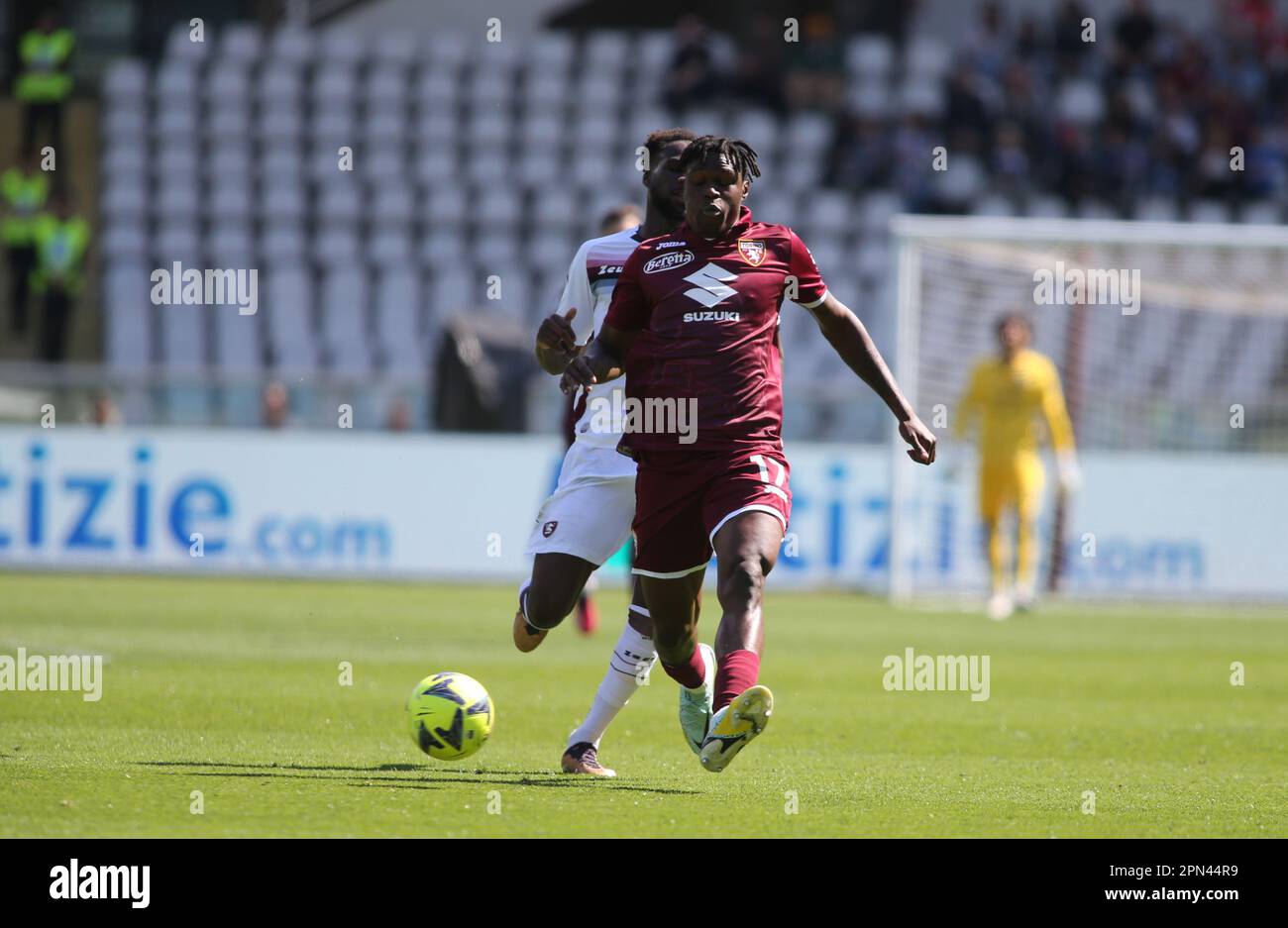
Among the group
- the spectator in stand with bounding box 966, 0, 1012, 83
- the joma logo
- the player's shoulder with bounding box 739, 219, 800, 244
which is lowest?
the joma logo

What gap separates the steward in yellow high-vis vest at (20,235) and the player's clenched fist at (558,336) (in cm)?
1752

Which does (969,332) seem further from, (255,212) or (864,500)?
(255,212)

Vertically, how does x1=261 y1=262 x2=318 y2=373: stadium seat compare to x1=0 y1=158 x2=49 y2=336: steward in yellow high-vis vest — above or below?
below

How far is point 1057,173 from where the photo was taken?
24422mm

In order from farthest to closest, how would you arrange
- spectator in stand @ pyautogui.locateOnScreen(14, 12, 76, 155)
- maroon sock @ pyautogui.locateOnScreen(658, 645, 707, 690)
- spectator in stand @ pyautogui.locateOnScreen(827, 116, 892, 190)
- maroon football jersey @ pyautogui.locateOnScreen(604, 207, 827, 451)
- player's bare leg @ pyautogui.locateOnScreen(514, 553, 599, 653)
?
spectator in stand @ pyautogui.locateOnScreen(827, 116, 892, 190)
spectator in stand @ pyautogui.locateOnScreen(14, 12, 76, 155)
player's bare leg @ pyautogui.locateOnScreen(514, 553, 599, 653)
maroon sock @ pyautogui.locateOnScreen(658, 645, 707, 690)
maroon football jersey @ pyautogui.locateOnScreen(604, 207, 827, 451)

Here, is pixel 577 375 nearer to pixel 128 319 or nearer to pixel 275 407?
pixel 275 407

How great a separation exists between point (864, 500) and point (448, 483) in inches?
156

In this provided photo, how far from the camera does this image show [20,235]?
894 inches

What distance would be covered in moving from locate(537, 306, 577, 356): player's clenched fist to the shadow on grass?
1576mm

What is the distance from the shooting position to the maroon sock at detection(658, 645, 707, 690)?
705 centimetres

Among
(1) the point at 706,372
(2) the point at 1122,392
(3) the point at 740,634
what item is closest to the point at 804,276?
(1) the point at 706,372

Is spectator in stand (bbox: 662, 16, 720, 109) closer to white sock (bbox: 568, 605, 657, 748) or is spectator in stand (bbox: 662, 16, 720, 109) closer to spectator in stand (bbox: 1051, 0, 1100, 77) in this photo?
spectator in stand (bbox: 1051, 0, 1100, 77)

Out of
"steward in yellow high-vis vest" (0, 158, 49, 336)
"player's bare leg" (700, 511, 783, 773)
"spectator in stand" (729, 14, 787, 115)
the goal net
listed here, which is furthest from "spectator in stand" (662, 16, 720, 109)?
"player's bare leg" (700, 511, 783, 773)
